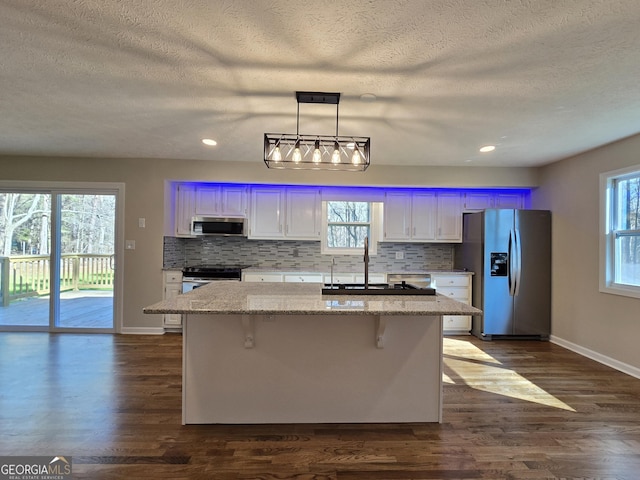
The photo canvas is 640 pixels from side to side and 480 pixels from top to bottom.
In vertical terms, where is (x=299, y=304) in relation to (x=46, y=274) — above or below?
above

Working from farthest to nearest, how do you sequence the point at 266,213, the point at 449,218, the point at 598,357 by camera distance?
the point at 449,218 → the point at 266,213 → the point at 598,357

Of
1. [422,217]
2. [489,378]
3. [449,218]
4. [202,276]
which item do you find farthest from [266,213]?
[489,378]

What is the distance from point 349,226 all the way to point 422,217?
1.09 metres

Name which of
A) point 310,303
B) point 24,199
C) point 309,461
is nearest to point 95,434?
point 309,461

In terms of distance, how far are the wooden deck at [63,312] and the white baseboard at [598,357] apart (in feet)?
19.4

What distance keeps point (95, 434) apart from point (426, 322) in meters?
2.32

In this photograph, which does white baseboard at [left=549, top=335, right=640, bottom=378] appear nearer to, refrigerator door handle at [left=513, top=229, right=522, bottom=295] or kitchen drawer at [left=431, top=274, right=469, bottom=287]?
refrigerator door handle at [left=513, top=229, right=522, bottom=295]

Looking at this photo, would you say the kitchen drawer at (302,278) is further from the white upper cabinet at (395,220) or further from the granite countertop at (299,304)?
the granite countertop at (299,304)

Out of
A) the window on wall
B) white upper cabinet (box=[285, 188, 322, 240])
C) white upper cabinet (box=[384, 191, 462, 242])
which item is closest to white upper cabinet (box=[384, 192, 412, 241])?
white upper cabinet (box=[384, 191, 462, 242])

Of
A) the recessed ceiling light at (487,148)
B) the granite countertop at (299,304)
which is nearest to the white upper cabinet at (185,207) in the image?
the granite countertop at (299,304)

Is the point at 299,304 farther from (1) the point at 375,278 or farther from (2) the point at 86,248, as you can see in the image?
(2) the point at 86,248

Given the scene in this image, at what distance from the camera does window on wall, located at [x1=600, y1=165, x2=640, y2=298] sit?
11.0 feet

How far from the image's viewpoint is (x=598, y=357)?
11.8 ft

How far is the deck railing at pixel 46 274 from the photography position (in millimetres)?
4418
